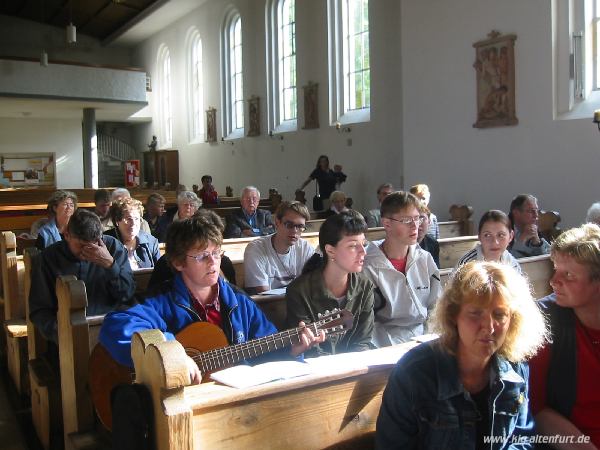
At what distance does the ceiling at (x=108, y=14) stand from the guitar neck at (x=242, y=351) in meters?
15.6

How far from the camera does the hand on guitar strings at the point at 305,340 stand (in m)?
2.18

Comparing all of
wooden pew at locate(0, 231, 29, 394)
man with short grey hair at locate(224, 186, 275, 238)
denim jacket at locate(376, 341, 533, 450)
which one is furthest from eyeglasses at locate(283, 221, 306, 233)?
man with short grey hair at locate(224, 186, 275, 238)

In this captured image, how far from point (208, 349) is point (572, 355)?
117 centimetres

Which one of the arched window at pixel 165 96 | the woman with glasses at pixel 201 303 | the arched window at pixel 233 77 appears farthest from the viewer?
the arched window at pixel 165 96

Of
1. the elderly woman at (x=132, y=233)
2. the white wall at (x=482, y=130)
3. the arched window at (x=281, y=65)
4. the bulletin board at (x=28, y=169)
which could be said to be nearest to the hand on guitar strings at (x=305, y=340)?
the elderly woman at (x=132, y=233)

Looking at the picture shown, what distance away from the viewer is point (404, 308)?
2.87 metres

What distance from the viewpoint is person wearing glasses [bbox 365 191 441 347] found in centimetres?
286

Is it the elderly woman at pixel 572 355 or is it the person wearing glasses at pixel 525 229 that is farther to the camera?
the person wearing glasses at pixel 525 229

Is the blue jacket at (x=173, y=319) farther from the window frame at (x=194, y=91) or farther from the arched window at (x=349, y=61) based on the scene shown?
the window frame at (x=194, y=91)

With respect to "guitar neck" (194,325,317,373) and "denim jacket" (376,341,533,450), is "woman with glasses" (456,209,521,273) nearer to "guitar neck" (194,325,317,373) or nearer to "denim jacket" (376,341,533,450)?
"guitar neck" (194,325,317,373)

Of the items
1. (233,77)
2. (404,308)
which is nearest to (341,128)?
(233,77)

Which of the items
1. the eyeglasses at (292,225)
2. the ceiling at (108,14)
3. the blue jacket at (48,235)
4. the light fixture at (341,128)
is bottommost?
the blue jacket at (48,235)

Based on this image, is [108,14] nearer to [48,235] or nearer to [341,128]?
[341,128]

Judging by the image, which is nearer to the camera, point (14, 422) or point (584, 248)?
point (584, 248)
